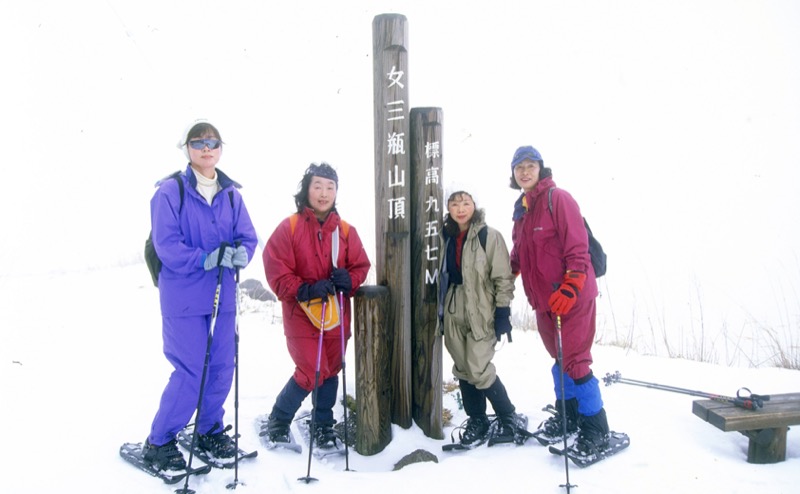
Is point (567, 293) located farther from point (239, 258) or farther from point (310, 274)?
point (239, 258)

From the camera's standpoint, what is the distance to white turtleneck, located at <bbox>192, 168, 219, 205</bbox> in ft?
11.2

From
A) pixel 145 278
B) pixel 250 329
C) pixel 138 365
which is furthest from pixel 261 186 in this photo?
pixel 138 365

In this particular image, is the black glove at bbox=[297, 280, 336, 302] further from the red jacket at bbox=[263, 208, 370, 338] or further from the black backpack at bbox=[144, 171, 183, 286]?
the black backpack at bbox=[144, 171, 183, 286]

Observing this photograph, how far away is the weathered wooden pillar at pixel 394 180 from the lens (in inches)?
154

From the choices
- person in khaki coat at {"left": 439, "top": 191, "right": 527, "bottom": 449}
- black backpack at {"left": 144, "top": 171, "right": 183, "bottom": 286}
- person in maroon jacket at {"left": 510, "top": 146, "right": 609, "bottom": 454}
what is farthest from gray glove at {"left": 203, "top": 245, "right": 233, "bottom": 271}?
person in maroon jacket at {"left": 510, "top": 146, "right": 609, "bottom": 454}

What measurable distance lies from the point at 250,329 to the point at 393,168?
388cm

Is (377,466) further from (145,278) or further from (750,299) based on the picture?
(750,299)

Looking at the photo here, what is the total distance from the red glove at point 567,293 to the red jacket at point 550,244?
6 centimetres

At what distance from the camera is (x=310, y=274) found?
12.4ft

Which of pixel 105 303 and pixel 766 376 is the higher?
pixel 105 303

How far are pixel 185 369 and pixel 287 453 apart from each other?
101 cm

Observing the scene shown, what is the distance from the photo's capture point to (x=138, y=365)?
201 inches

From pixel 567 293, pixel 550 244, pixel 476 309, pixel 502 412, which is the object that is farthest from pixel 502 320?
pixel 502 412

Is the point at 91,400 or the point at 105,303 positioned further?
the point at 105,303
